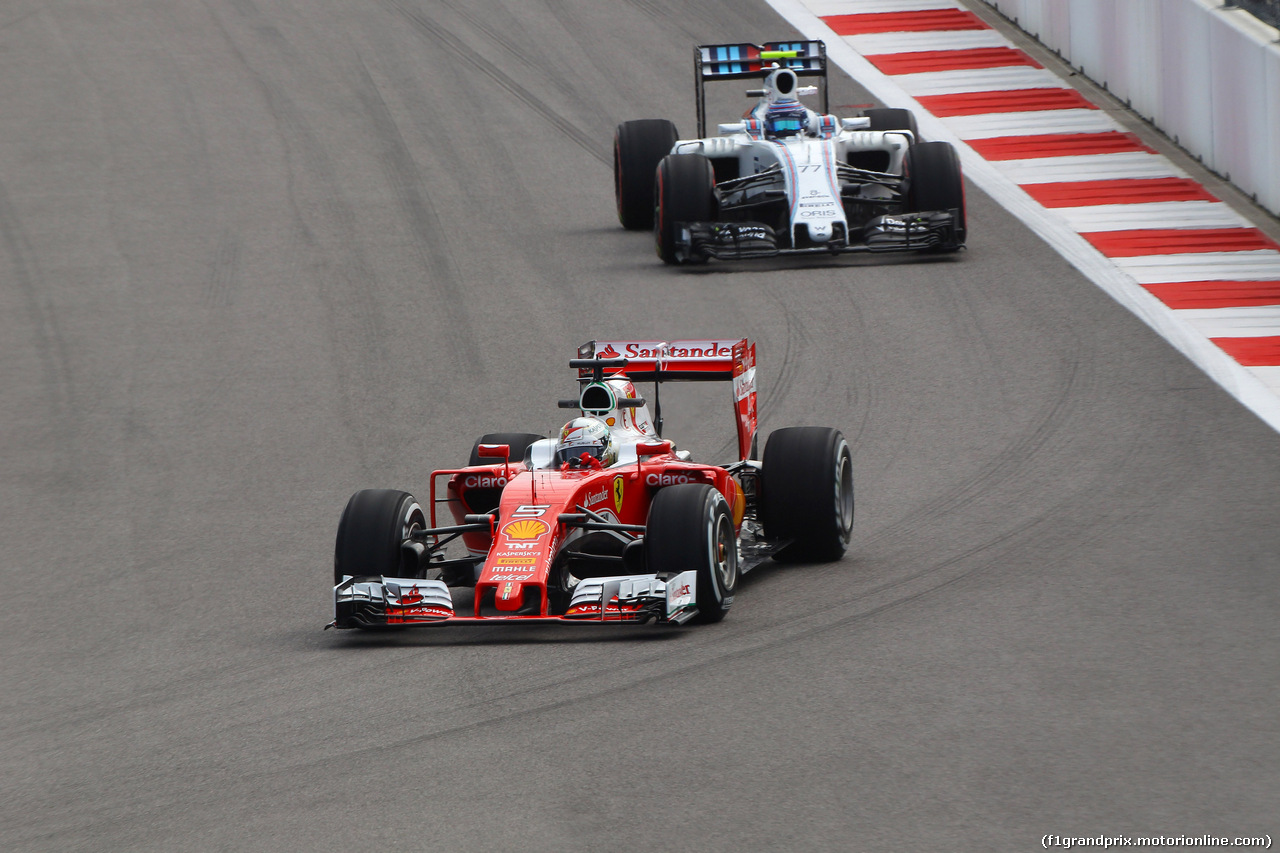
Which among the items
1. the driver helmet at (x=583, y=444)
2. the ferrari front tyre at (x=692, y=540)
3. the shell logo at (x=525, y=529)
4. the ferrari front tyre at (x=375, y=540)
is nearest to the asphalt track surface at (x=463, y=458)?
the ferrari front tyre at (x=692, y=540)

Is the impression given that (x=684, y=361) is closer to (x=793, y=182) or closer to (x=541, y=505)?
(x=541, y=505)

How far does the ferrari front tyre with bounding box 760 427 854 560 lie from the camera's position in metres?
10.6

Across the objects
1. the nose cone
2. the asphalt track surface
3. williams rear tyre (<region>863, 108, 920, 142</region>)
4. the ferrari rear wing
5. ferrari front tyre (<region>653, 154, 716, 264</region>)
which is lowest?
the asphalt track surface

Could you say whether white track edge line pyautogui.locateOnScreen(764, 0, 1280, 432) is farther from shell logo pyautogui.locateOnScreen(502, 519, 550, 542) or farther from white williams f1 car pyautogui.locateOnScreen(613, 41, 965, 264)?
shell logo pyautogui.locateOnScreen(502, 519, 550, 542)

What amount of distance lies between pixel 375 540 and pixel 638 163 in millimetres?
10638

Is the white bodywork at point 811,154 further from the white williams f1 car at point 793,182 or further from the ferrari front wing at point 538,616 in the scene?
the ferrari front wing at point 538,616

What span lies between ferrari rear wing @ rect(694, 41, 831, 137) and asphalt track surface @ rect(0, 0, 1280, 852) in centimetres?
199

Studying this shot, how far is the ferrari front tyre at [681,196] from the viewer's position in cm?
1780

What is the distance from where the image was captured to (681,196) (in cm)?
1784

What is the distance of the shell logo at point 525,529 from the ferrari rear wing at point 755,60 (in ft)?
32.8

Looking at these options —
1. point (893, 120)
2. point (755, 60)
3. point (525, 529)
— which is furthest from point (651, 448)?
point (893, 120)

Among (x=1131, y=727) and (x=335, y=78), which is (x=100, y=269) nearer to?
(x=335, y=78)

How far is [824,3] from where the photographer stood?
87.9 feet

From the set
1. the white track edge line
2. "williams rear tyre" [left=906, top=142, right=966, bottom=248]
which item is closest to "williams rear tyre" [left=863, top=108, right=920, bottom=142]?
the white track edge line
